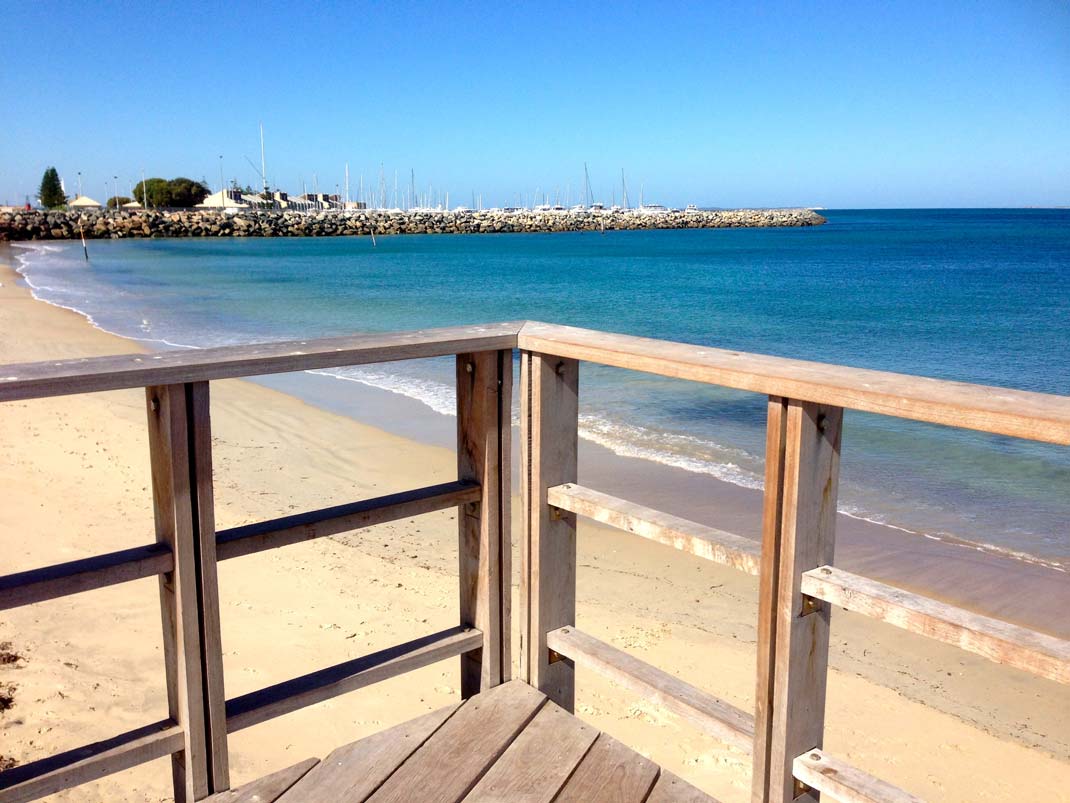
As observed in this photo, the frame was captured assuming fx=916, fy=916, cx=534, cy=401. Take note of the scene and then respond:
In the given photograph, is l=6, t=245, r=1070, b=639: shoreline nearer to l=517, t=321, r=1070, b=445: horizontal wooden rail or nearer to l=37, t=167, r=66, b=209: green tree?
l=517, t=321, r=1070, b=445: horizontal wooden rail

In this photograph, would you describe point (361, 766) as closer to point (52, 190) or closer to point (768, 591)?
point (768, 591)

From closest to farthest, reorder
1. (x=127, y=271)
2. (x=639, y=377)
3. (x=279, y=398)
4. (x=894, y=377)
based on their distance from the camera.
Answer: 1. (x=894, y=377)
2. (x=279, y=398)
3. (x=639, y=377)
4. (x=127, y=271)

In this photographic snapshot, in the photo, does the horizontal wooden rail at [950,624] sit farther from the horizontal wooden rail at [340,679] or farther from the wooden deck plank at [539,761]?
the horizontal wooden rail at [340,679]

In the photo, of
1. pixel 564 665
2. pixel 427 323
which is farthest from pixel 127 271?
pixel 564 665

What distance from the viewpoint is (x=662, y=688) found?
6.55 feet

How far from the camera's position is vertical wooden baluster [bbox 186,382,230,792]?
70.7 inches

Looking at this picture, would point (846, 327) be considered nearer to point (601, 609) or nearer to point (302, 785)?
point (601, 609)

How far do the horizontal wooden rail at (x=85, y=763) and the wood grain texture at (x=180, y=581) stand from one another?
47mm

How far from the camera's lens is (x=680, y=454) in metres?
8.55

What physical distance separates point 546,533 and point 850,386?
0.99 meters

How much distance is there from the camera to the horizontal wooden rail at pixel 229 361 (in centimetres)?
158

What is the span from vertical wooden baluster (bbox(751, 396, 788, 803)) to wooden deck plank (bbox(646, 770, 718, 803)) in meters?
0.17

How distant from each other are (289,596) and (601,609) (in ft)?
5.30

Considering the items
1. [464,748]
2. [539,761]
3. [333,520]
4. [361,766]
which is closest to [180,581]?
[333,520]
